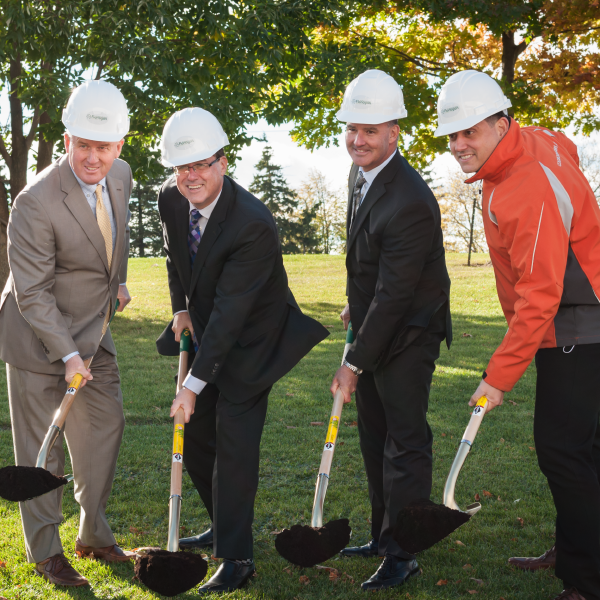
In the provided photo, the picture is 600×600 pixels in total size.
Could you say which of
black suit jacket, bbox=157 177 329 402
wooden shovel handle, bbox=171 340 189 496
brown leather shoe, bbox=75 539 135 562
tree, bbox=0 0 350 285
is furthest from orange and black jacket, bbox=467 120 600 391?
tree, bbox=0 0 350 285

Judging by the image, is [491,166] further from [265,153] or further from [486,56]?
[265,153]

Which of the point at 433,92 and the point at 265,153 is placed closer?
the point at 433,92

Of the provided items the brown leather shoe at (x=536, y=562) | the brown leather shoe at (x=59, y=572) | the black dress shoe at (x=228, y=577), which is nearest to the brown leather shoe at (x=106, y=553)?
the brown leather shoe at (x=59, y=572)

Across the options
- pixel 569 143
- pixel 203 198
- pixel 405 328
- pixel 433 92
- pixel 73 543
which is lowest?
pixel 73 543

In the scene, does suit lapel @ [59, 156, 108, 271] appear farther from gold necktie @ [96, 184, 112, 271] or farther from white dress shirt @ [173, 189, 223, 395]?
white dress shirt @ [173, 189, 223, 395]

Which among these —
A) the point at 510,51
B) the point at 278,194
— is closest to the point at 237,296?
the point at 510,51

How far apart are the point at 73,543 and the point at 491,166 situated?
3284 mm

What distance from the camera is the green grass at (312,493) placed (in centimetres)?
367

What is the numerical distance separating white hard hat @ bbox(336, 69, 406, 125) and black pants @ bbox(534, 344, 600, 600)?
1.45 m

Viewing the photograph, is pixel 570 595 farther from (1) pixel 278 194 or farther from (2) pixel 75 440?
(1) pixel 278 194

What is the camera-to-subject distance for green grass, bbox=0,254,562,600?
12.0 feet

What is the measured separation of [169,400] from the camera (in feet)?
24.9

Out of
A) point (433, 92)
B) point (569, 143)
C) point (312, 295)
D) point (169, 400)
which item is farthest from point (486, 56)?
point (569, 143)

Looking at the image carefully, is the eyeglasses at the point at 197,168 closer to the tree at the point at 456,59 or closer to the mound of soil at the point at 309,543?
the mound of soil at the point at 309,543
